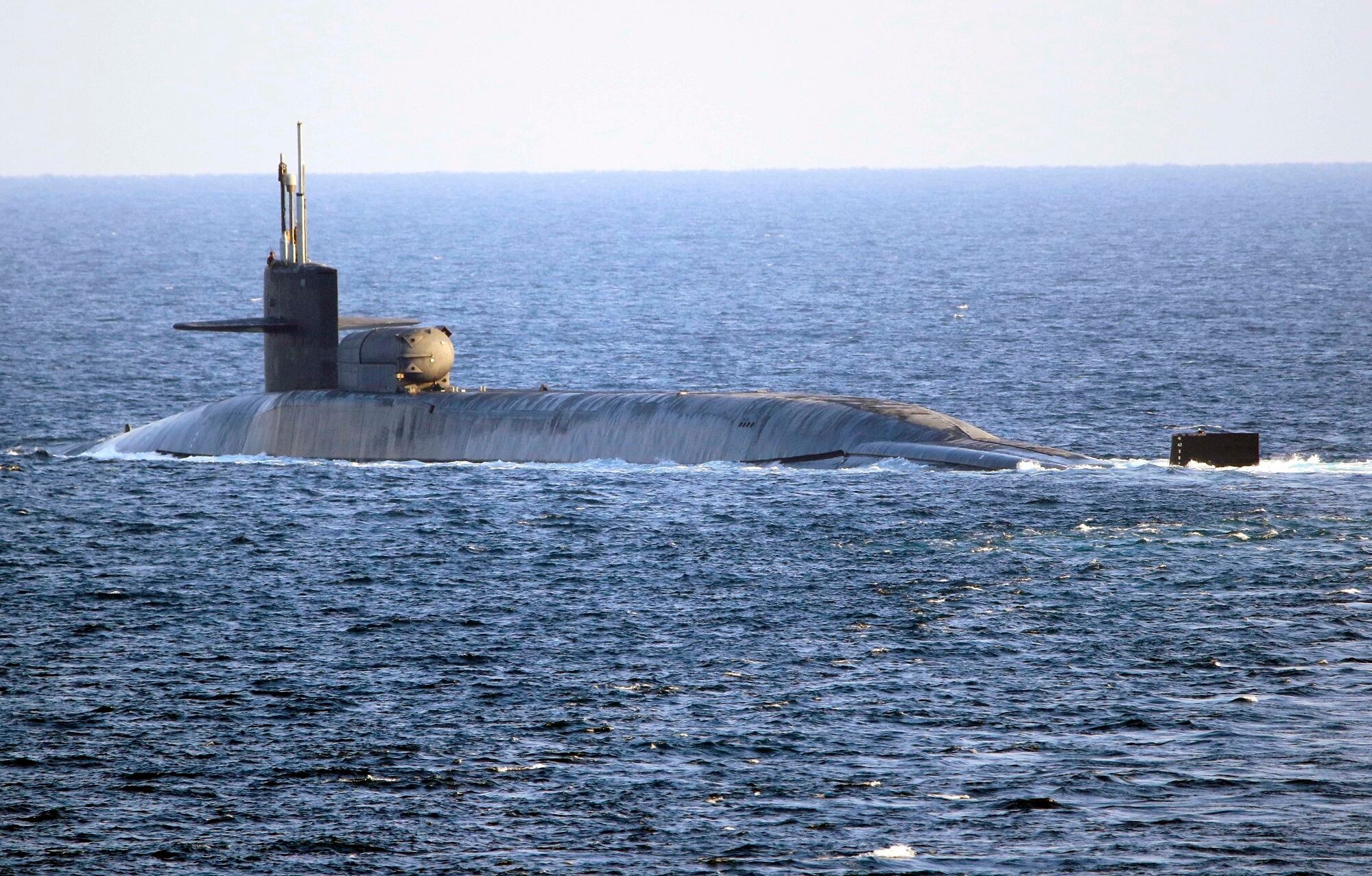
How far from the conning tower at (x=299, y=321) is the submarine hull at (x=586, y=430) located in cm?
62

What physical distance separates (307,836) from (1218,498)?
2990cm

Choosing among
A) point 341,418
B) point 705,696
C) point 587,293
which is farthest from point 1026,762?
point 587,293

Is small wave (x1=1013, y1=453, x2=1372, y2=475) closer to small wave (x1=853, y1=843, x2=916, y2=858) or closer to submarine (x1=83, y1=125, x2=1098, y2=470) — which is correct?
submarine (x1=83, y1=125, x2=1098, y2=470)

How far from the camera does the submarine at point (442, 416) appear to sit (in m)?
53.2

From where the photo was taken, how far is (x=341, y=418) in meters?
58.5

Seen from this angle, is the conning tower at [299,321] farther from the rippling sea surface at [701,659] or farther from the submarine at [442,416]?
the rippling sea surface at [701,659]

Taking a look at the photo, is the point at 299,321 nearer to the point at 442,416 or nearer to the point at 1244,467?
the point at 442,416

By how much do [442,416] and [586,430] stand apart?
Answer: 496 centimetres

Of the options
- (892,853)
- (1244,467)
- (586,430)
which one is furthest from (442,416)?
(892,853)

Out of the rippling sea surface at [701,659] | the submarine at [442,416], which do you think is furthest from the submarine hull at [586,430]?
the rippling sea surface at [701,659]

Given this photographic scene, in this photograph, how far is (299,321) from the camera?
58812mm

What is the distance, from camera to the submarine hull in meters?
52.4

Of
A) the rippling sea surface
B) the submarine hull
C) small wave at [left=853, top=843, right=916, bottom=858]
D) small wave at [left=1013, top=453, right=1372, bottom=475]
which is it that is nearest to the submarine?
the submarine hull

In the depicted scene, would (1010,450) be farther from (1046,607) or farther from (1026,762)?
(1026,762)
